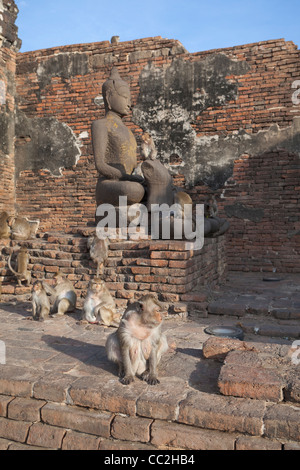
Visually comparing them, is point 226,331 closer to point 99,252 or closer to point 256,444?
point 256,444

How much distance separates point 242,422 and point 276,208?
23.1 ft

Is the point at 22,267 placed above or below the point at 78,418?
above

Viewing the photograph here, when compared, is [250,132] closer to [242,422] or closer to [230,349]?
[230,349]

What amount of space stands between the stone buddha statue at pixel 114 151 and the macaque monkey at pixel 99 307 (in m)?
1.87

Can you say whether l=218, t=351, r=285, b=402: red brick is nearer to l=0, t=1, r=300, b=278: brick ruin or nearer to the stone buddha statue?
the stone buddha statue

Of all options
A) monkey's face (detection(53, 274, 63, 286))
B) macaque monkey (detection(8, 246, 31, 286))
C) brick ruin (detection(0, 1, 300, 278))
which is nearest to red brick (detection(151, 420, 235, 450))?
monkey's face (detection(53, 274, 63, 286))

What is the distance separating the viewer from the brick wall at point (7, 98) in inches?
395

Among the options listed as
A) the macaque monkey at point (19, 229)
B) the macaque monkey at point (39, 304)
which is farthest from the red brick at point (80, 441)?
the macaque monkey at point (19, 229)

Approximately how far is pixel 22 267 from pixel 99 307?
6.57 feet

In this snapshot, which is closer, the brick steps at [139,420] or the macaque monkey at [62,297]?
the brick steps at [139,420]

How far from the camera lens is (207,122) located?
8.95 meters

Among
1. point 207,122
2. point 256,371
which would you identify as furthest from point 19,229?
point 256,371

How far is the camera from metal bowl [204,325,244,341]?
3609mm

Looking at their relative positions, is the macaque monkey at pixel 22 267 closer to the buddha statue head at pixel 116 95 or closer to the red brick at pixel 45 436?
the buddha statue head at pixel 116 95
